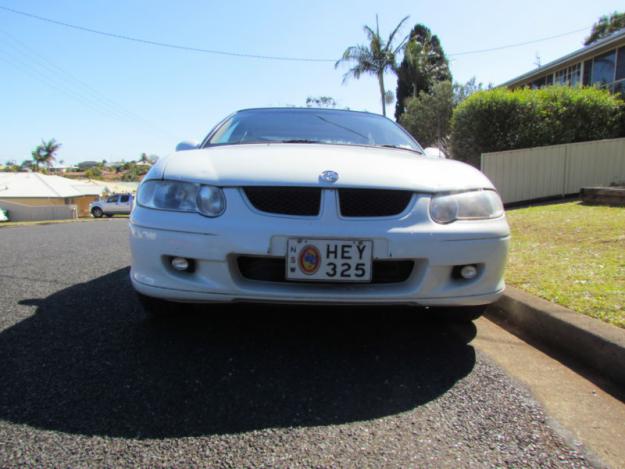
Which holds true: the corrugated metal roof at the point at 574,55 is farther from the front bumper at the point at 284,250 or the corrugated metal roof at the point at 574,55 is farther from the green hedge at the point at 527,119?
the front bumper at the point at 284,250

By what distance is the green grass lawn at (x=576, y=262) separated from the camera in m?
2.46

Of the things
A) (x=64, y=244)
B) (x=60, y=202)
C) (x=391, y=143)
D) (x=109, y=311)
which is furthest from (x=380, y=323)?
(x=60, y=202)

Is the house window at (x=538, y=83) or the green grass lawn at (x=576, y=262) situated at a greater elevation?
the house window at (x=538, y=83)

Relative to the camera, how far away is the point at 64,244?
6129 millimetres

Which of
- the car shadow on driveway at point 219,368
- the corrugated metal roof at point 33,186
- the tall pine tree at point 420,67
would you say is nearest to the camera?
the car shadow on driveway at point 219,368

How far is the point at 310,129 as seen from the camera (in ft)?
9.82

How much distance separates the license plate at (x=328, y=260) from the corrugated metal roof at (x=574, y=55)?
18255mm

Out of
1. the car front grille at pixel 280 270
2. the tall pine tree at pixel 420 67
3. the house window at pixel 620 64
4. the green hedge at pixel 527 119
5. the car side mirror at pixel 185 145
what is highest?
the tall pine tree at pixel 420 67

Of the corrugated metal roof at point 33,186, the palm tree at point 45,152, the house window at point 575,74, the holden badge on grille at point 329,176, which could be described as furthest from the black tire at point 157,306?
the palm tree at point 45,152

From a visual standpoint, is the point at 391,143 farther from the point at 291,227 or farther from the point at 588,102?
the point at 588,102

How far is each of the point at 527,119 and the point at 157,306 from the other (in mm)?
11478

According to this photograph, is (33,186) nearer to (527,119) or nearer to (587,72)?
(527,119)

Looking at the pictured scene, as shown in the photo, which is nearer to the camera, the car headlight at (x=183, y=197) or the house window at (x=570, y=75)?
the car headlight at (x=183, y=197)

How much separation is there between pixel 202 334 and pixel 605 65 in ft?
66.8
